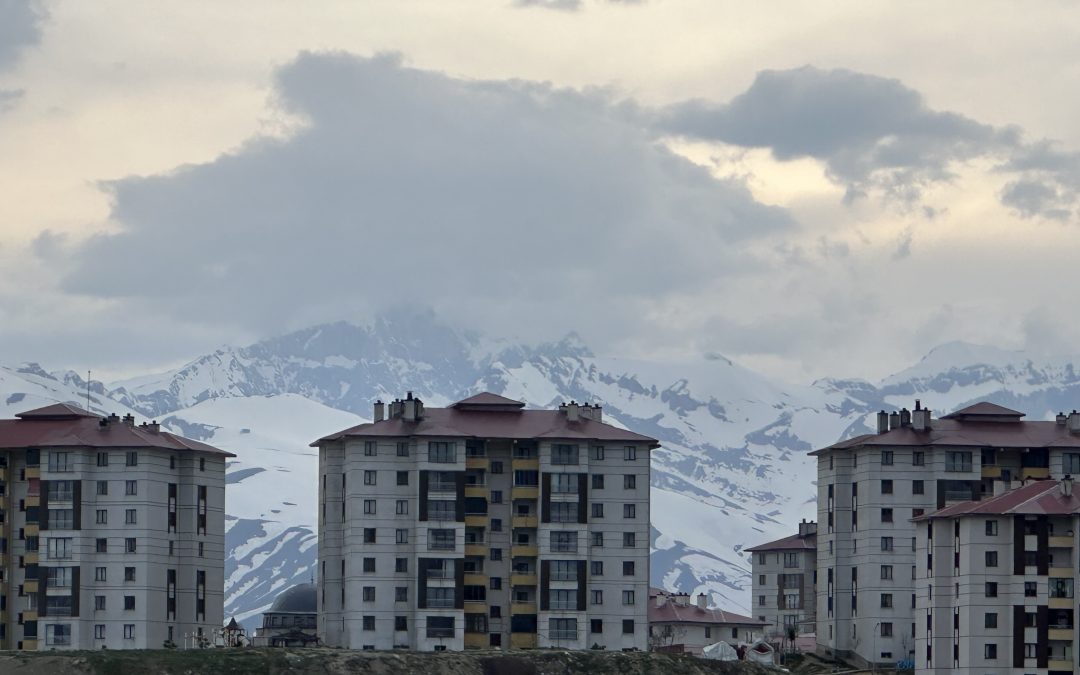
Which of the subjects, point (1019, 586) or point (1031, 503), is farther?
point (1031, 503)

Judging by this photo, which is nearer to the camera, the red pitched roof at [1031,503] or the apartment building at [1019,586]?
the apartment building at [1019,586]

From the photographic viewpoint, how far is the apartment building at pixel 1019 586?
189500mm

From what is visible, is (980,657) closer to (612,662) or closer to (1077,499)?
(1077,499)

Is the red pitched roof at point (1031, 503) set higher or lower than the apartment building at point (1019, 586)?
higher

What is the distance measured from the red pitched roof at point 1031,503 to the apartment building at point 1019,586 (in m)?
0.08

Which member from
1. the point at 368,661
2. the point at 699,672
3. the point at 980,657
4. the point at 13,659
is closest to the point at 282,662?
the point at 368,661

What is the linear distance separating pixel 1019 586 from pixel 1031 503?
6747 millimetres

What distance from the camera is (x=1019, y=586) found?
191 meters

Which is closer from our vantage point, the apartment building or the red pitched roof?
the apartment building

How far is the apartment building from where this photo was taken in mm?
189500

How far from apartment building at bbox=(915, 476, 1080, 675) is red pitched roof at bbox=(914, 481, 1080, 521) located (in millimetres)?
79

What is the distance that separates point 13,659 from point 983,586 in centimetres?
7519

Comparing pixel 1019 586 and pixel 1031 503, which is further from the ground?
pixel 1031 503

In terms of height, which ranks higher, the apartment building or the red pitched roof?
the red pitched roof
